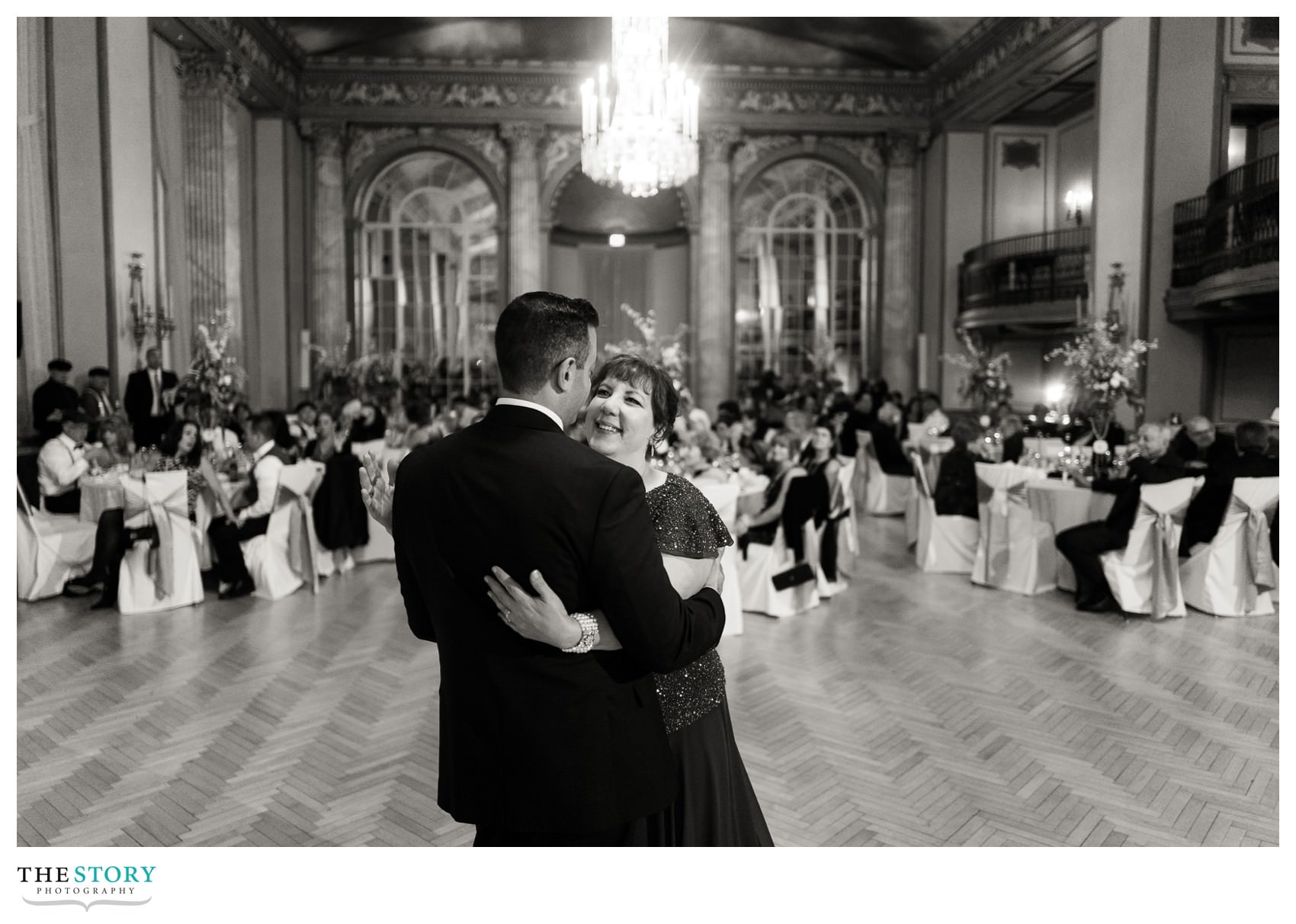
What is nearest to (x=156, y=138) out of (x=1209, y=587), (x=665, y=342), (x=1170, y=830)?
(x=665, y=342)

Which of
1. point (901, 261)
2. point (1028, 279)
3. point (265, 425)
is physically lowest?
point (265, 425)

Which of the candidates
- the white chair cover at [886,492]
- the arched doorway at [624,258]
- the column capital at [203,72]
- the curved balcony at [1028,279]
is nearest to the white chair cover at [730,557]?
the white chair cover at [886,492]

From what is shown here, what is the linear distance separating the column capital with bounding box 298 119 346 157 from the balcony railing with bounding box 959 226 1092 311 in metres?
9.84

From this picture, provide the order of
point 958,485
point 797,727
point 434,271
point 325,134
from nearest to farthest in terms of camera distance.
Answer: point 797,727
point 958,485
point 325,134
point 434,271

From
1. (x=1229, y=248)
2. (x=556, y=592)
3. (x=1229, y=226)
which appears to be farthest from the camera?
(x=1229, y=226)

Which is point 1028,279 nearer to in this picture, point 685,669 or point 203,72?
point 203,72

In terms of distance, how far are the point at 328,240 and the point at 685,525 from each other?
15.6 metres

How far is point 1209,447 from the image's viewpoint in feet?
22.1

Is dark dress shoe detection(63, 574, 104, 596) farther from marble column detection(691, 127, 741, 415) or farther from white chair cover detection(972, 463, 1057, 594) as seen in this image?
marble column detection(691, 127, 741, 415)

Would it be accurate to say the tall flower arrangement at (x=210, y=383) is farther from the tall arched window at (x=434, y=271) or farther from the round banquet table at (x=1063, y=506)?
the round banquet table at (x=1063, y=506)

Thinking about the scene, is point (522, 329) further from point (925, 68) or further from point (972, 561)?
point (925, 68)

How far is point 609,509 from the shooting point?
175 centimetres

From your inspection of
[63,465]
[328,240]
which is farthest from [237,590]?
[328,240]

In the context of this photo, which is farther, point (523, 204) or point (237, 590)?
point (523, 204)
